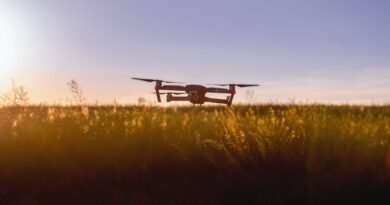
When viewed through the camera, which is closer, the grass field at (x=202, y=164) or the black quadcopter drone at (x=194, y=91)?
the grass field at (x=202, y=164)

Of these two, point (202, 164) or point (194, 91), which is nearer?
point (202, 164)

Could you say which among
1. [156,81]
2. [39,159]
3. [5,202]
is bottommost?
[5,202]

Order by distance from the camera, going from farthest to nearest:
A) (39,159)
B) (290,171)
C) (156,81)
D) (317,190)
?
(156,81)
(39,159)
(290,171)
(317,190)

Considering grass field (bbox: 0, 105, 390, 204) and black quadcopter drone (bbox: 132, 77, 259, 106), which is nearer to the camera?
grass field (bbox: 0, 105, 390, 204)

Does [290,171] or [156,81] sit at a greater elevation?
[156,81]

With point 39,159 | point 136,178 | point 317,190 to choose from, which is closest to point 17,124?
point 39,159

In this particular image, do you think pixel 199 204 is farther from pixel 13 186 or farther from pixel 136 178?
pixel 13 186

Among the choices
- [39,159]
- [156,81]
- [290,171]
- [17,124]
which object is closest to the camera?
[290,171]

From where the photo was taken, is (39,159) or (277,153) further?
(39,159)
